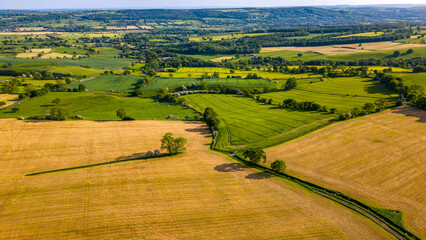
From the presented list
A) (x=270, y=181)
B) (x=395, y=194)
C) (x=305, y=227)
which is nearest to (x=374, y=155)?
(x=395, y=194)

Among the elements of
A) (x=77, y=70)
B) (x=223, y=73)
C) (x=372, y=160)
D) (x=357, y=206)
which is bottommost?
(x=357, y=206)

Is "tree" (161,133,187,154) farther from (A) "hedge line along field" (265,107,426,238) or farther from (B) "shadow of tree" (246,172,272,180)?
(A) "hedge line along field" (265,107,426,238)

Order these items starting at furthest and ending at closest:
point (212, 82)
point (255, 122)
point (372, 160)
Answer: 1. point (212, 82)
2. point (255, 122)
3. point (372, 160)

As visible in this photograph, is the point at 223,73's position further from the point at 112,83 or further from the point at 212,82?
the point at 112,83

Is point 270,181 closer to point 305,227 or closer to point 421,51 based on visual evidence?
Result: point 305,227

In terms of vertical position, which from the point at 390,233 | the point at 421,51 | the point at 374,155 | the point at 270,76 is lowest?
the point at 390,233

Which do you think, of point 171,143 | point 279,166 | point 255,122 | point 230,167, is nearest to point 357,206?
point 279,166
